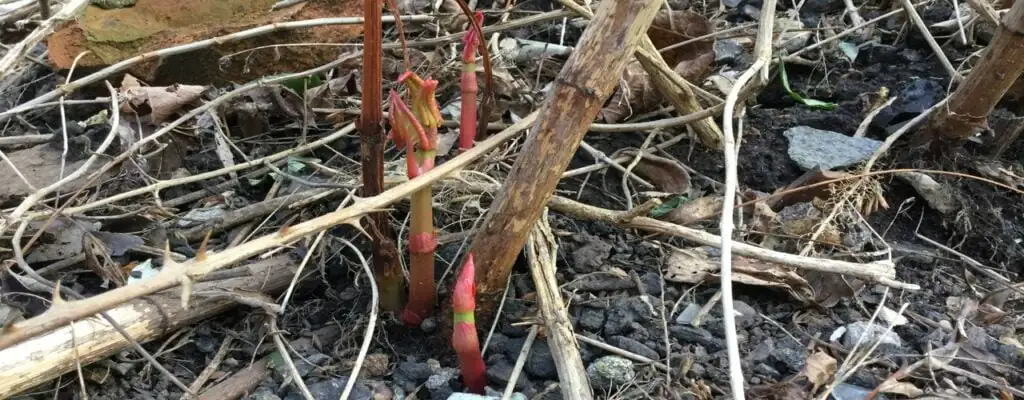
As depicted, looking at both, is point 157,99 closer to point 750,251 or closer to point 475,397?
point 475,397

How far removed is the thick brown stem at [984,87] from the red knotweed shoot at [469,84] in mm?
1011

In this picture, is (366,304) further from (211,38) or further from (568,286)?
(211,38)

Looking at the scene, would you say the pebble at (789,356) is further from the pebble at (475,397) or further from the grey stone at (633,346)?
the pebble at (475,397)

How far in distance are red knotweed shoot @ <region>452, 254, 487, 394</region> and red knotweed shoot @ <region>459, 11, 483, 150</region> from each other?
32 cm

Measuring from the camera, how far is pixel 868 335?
1279 millimetres

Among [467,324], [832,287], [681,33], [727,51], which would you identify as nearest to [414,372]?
[467,324]

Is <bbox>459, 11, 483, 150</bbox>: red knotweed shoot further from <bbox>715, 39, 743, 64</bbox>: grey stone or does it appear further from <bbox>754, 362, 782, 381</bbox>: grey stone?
<bbox>715, 39, 743, 64</bbox>: grey stone

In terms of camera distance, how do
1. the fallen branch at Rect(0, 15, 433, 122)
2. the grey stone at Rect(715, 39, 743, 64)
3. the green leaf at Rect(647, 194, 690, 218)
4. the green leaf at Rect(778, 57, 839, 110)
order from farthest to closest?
the grey stone at Rect(715, 39, 743, 64) < the green leaf at Rect(778, 57, 839, 110) < the fallen branch at Rect(0, 15, 433, 122) < the green leaf at Rect(647, 194, 690, 218)

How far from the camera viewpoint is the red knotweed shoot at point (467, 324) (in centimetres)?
109

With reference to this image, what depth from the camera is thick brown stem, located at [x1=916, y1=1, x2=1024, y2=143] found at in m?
1.48

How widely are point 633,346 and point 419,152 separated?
18.8 inches

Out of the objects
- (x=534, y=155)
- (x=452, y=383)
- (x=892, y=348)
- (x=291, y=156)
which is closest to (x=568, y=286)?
(x=452, y=383)

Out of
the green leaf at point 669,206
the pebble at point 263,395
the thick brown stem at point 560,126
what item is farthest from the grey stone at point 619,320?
the pebble at point 263,395

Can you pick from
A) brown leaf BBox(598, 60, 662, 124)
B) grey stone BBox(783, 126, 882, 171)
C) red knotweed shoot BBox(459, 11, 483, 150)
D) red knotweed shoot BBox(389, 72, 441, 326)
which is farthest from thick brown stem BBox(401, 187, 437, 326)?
grey stone BBox(783, 126, 882, 171)
